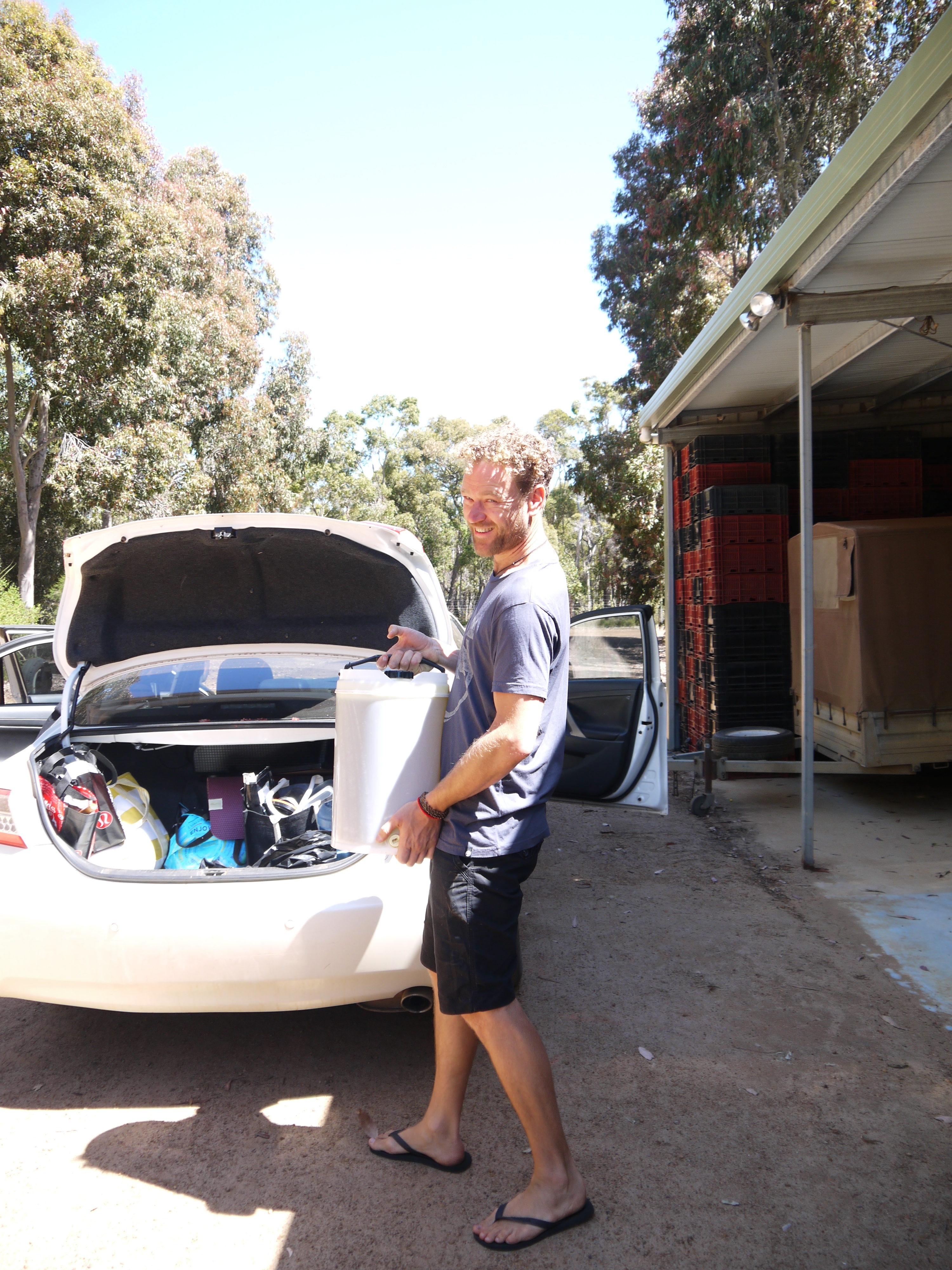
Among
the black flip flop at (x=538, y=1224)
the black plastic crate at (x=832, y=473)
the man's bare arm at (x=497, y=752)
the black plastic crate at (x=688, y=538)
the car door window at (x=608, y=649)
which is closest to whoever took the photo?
the man's bare arm at (x=497, y=752)

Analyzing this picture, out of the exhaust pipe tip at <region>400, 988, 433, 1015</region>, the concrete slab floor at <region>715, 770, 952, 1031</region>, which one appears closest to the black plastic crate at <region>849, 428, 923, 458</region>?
the concrete slab floor at <region>715, 770, 952, 1031</region>

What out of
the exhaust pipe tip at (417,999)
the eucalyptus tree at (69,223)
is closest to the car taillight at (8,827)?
the exhaust pipe tip at (417,999)

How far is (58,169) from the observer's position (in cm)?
1326

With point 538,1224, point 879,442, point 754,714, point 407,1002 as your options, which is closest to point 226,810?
point 407,1002

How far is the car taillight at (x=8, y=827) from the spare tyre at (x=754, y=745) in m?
5.21

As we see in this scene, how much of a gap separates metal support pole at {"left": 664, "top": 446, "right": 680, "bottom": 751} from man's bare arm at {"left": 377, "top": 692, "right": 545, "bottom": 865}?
7259mm

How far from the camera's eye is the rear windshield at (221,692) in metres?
3.82

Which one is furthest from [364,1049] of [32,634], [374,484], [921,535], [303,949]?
[374,484]

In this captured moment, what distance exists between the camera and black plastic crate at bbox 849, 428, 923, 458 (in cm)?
838

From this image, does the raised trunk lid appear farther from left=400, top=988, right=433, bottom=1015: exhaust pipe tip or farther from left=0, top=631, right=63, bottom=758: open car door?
left=400, top=988, right=433, bottom=1015: exhaust pipe tip

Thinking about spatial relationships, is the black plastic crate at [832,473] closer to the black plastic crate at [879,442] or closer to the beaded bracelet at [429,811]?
the black plastic crate at [879,442]

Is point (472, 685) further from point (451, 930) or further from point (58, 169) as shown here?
point (58, 169)

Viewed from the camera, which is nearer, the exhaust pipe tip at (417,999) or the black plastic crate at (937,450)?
the exhaust pipe tip at (417,999)

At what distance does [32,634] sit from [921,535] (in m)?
6.37
